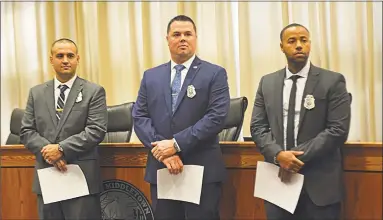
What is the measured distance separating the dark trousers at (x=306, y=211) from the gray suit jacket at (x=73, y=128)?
1027 mm

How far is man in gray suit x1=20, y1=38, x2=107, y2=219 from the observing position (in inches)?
111

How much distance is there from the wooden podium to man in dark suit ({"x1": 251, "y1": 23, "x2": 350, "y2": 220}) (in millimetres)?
132

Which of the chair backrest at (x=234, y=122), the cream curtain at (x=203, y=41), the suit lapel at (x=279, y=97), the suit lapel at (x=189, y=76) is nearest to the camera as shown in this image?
the suit lapel at (x=279, y=97)

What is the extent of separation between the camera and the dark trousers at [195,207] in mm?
2559

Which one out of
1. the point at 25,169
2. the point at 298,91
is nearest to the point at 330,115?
the point at 298,91

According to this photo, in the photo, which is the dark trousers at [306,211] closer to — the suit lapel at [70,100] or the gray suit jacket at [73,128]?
the gray suit jacket at [73,128]

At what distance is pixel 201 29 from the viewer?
15.3 ft

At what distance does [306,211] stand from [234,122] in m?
1.03

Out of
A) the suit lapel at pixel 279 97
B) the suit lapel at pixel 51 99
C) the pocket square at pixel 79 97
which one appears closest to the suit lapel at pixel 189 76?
the suit lapel at pixel 279 97

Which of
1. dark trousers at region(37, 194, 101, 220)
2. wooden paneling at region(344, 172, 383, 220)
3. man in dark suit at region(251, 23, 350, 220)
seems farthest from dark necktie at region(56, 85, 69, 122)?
wooden paneling at region(344, 172, 383, 220)

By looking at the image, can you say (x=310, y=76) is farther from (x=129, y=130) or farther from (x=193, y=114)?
(x=129, y=130)

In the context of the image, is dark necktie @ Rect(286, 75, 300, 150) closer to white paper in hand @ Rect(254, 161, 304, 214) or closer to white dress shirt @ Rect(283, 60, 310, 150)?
white dress shirt @ Rect(283, 60, 310, 150)

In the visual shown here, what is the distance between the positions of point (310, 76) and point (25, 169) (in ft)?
6.05

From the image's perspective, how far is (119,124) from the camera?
3596 millimetres
